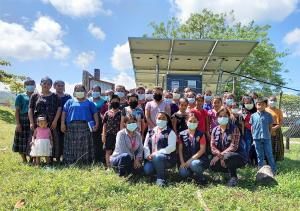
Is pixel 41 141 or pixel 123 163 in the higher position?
pixel 41 141

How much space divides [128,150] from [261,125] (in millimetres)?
2653

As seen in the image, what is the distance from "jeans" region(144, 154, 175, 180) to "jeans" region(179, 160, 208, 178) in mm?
264

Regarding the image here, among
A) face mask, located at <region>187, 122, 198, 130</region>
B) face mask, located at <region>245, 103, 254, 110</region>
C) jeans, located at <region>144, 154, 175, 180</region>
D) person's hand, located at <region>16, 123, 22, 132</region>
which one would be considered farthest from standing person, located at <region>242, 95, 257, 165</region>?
person's hand, located at <region>16, 123, 22, 132</region>

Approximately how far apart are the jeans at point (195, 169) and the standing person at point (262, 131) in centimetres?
158

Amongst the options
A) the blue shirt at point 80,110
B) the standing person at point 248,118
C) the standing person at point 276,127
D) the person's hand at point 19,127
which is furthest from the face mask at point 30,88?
the standing person at point 276,127

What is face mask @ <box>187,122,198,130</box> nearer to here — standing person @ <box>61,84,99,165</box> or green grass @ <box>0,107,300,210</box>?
green grass @ <box>0,107,300,210</box>

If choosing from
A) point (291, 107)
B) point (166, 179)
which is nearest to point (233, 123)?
point (166, 179)

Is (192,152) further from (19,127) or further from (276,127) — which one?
(19,127)

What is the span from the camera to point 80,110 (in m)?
7.41

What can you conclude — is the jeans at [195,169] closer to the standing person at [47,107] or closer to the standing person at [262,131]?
the standing person at [262,131]

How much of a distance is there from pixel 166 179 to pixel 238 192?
49.5 inches

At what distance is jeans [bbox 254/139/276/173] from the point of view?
24.8 feet


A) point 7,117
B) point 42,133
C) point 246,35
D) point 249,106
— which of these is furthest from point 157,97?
point 246,35

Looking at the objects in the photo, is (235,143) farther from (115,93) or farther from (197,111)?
(115,93)
